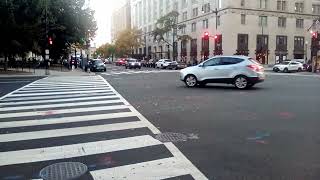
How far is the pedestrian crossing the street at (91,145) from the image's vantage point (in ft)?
18.7

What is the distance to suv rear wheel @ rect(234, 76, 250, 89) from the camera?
19.4m

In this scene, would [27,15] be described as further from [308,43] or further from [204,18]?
[308,43]

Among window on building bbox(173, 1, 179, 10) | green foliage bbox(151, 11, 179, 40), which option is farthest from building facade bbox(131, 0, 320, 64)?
green foliage bbox(151, 11, 179, 40)

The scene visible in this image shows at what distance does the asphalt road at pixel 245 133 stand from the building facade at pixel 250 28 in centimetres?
5965

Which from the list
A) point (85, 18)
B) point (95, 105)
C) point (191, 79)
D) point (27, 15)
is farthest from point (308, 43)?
point (95, 105)

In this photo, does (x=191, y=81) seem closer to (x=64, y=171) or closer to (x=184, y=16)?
(x=64, y=171)

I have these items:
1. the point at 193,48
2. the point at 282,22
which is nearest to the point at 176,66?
the point at 193,48

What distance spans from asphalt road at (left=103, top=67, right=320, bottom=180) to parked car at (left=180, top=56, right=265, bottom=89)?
16.6 ft

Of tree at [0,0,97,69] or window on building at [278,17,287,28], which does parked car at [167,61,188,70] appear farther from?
window on building at [278,17,287,28]

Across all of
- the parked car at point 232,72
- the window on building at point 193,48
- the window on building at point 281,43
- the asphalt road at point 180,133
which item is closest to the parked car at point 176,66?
the window on building at point 193,48

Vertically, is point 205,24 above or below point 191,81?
above

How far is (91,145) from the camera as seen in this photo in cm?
726

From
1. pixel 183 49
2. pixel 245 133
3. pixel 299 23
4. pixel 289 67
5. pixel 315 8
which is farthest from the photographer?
pixel 183 49

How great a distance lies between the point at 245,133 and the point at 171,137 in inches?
61.2
